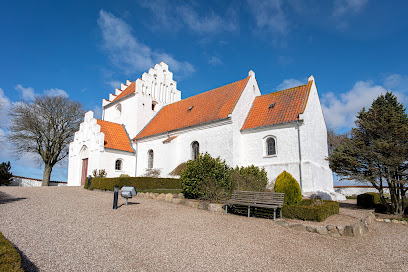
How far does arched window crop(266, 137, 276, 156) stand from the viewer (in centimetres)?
1708

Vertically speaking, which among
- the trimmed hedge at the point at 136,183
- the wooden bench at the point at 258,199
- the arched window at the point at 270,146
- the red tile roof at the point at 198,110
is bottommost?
the wooden bench at the point at 258,199

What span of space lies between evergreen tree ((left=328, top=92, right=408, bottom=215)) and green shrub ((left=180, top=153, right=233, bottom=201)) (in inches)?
230

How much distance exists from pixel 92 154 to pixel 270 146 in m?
14.4

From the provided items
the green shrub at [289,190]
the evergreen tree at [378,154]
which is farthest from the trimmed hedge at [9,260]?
the evergreen tree at [378,154]

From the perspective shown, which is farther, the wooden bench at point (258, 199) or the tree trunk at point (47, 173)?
the tree trunk at point (47, 173)

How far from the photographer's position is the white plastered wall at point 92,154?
21281 millimetres

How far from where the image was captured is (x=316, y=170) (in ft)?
52.6

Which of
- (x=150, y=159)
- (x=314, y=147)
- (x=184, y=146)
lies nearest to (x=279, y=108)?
(x=314, y=147)

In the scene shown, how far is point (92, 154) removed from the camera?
21.7 metres

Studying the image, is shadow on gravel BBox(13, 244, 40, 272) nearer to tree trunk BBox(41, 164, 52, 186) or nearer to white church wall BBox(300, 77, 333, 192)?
white church wall BBox(300, 77, 333, 192)

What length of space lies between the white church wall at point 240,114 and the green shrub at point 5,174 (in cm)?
1950

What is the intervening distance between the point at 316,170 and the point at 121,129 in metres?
17.8

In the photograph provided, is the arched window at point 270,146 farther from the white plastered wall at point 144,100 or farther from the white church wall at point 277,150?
the white plastered wall at point 144,100

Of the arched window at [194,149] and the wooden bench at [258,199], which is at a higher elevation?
the arched window at [194,149]
